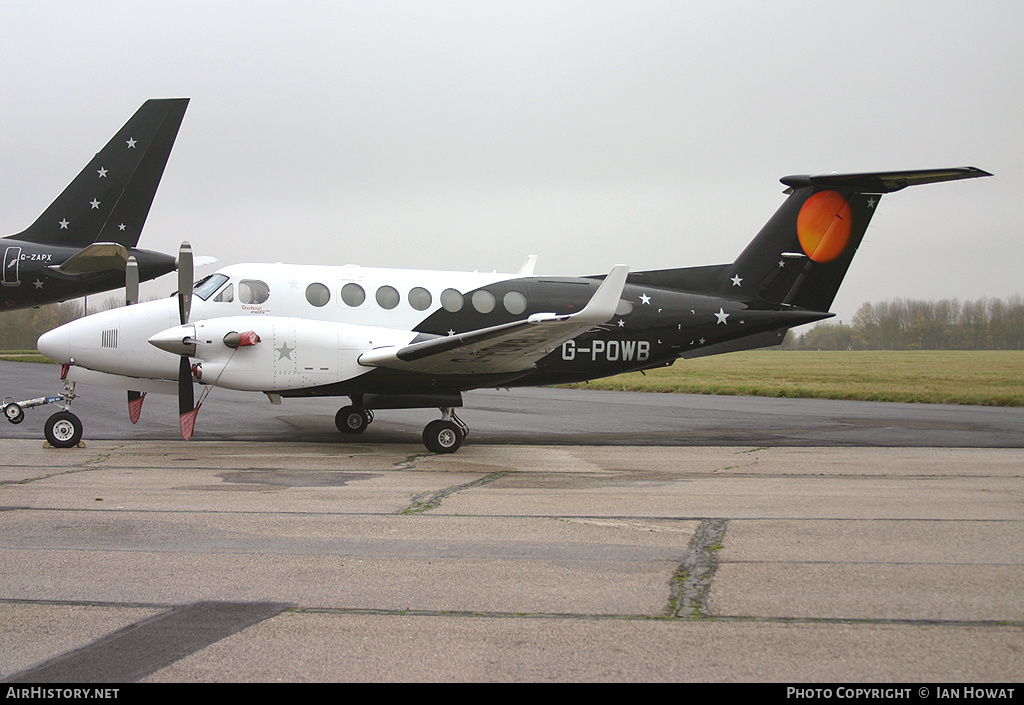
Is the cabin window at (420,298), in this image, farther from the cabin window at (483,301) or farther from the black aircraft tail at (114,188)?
the black aircraft tail at (114,188)

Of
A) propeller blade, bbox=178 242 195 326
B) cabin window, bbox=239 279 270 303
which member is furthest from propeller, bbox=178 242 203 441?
cabin window, bbox=239 279 270 303

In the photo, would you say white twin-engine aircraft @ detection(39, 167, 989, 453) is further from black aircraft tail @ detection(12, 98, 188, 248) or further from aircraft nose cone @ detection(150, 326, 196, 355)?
black aircraft tail @ detection(12, 98, 188, 248)

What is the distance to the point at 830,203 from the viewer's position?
49.3 ft

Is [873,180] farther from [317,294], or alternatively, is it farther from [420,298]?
[317,294]

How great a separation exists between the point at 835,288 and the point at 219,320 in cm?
1102

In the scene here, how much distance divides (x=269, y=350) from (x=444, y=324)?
3.04 meters

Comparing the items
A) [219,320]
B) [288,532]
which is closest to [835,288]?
[219,320]

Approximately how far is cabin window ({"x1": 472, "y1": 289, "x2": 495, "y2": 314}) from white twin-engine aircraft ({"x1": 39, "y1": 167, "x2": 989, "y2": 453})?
2 cm

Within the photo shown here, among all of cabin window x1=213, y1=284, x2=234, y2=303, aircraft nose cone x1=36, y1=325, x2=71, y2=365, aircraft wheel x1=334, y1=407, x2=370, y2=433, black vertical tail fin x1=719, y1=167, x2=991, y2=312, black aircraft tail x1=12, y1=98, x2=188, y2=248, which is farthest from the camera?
black aircraft tail x1=12, y1=98, x2=188, y2=248

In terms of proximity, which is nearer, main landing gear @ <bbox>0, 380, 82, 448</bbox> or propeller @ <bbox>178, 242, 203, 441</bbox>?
propeller @ <bbox>178, 242, 203, 441</bbox>

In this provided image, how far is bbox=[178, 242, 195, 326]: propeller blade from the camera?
12.0m

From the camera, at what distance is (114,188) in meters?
15.7

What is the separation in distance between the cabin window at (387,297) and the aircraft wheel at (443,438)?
2.31 metres
